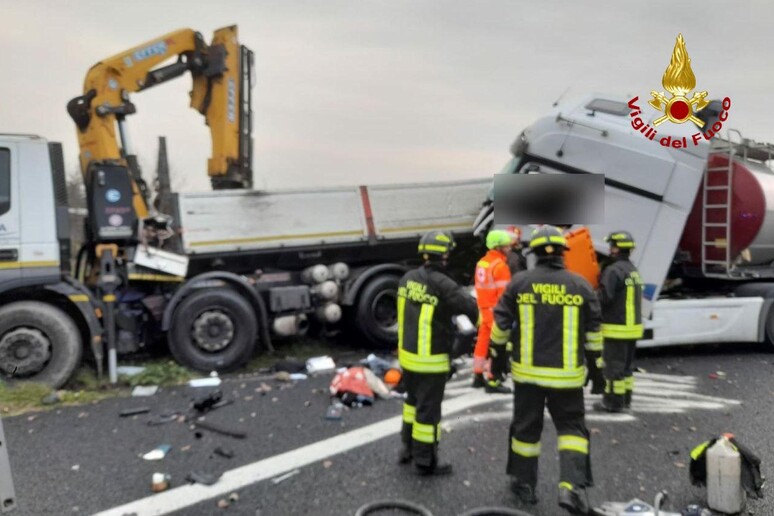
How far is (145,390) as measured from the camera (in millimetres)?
6027

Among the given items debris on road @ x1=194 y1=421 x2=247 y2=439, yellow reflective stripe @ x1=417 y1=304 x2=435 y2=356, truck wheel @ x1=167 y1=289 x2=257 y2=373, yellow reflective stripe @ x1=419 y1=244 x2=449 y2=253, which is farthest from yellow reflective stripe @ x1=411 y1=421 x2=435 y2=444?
truck wheel @ x1=167 y1=289 x2=257 y2=373

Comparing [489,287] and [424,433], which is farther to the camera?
[489,287]

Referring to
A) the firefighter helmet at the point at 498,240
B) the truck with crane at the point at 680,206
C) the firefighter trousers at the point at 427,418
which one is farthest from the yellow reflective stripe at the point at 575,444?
the truck with crane at the point at 680,206

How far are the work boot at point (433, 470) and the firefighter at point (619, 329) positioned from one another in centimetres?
207

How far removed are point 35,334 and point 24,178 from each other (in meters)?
1.48

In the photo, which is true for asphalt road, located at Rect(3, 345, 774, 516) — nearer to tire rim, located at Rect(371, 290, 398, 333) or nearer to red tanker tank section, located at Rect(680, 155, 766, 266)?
tire rim, located at Rect(371, 290, 398, 333)

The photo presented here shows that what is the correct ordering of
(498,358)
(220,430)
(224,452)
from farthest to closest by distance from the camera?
1. (220,430)
2. (224,452)
3. (498,358)

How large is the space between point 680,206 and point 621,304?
2.05m

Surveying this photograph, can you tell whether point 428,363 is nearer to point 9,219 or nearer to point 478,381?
point 478,381

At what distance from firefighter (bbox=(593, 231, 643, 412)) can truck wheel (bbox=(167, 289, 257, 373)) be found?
371 cm

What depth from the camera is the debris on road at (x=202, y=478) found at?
393 cm

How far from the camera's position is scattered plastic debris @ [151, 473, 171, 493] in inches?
151

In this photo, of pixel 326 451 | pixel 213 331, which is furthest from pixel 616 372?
pixel 213 331

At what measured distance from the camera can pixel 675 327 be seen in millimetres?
7438
